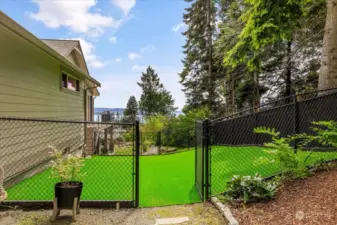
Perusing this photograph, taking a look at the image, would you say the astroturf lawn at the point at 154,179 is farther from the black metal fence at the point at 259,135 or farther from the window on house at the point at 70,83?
the window on house at the point at 70,83

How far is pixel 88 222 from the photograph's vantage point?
3455 mm

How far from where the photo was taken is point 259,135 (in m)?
10.0

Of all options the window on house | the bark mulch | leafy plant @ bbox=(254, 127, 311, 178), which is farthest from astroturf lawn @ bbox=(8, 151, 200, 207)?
the window on house

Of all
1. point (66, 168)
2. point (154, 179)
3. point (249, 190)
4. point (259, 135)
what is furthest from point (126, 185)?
point (259, 135)

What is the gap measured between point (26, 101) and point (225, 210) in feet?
15.8

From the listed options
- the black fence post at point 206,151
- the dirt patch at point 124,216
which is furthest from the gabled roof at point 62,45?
the black fence post at point 206,151

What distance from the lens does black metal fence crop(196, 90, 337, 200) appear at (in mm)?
5094

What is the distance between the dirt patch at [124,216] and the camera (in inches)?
135

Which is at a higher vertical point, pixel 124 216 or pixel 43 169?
pixel 124 216

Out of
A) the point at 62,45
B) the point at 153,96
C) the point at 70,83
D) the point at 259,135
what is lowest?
the point at 259,135

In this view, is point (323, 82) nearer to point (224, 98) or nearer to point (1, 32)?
point (1, 32)

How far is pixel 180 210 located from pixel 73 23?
10.2 meters

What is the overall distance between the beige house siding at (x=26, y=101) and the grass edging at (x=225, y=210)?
3.92 metres

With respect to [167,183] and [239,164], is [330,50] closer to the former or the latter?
[239,164]
